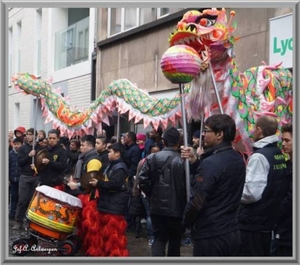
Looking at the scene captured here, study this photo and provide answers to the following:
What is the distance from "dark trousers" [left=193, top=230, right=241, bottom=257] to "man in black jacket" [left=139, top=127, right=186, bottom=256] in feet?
4.19

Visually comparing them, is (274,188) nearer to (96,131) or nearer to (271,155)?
(271,155)

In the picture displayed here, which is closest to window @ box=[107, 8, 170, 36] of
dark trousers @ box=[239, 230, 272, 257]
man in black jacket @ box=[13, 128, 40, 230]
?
man in black jacket @ box=[13, 128, 40, 230]

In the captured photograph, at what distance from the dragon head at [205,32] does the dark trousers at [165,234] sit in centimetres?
178

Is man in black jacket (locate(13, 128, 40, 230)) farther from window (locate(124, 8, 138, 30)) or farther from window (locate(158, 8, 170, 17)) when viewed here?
window (locate(124, 8, 138, 30))

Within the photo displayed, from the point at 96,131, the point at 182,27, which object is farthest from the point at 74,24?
the point at 182,27

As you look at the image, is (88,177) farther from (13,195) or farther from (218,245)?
(13,195)

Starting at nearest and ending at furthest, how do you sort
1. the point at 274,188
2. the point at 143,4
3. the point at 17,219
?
the point at 274,188
the point at 143,4
the point at 17,219

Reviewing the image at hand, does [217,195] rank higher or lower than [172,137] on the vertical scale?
lower

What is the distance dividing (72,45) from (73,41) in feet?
0.44

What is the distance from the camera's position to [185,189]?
235 inches

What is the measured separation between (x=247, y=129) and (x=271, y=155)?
165 cm

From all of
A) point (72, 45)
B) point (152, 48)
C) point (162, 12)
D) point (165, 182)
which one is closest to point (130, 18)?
point (152, 48)

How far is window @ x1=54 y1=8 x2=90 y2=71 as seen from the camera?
13367 millimetres

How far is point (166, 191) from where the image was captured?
593 cm
